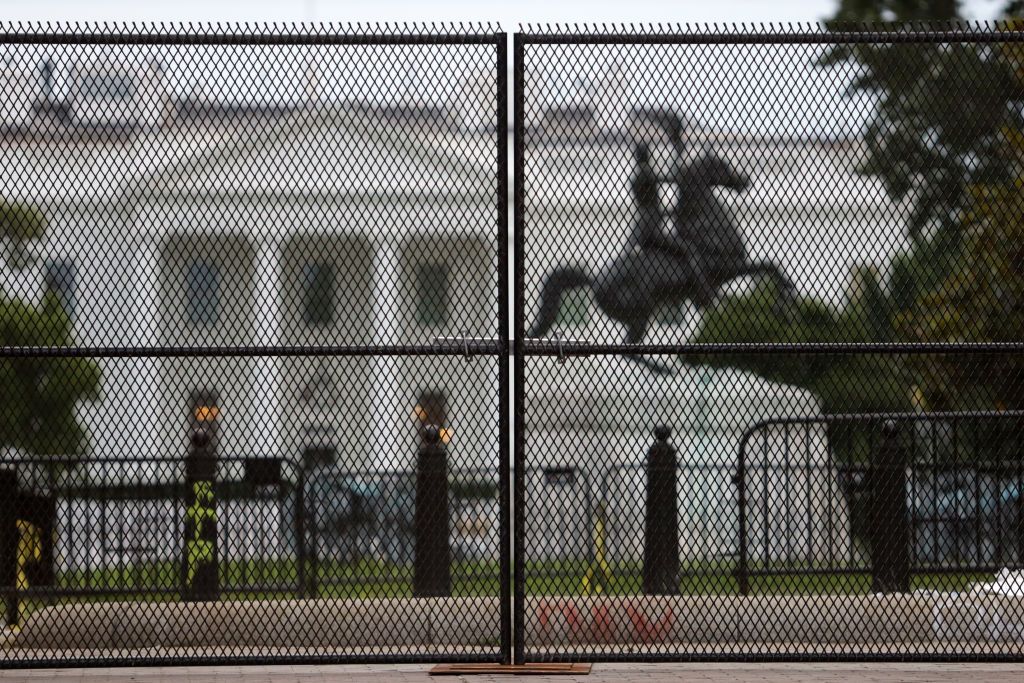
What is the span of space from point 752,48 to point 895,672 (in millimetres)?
3124

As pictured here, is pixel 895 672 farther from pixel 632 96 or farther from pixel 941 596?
pixel 632 96

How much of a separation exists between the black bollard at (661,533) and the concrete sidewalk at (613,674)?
18.2 inches

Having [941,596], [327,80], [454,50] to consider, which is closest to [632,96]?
[454,50]

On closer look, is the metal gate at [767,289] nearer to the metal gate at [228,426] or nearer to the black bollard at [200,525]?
the metal gate at [228,426]

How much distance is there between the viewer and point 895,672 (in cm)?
695

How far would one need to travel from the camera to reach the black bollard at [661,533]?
24.5ft

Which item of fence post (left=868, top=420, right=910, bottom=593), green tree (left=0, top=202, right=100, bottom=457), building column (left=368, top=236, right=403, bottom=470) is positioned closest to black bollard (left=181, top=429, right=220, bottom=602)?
green tree (left=0, top=202, right=100, bottom=457)

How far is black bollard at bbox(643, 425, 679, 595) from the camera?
748 cm

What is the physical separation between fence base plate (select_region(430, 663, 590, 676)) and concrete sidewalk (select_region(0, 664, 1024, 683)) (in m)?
0.06

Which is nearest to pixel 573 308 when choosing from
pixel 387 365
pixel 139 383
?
pixel 387 365

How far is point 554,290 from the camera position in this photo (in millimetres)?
6961

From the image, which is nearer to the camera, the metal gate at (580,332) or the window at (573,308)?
the metal gate at (580,332)

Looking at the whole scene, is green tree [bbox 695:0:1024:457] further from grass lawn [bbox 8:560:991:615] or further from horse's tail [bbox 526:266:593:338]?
grass lawn [bbox 8:560:991:615]

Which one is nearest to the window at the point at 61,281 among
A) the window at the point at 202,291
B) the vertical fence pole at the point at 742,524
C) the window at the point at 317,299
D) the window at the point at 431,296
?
the window at the point at 202,291
